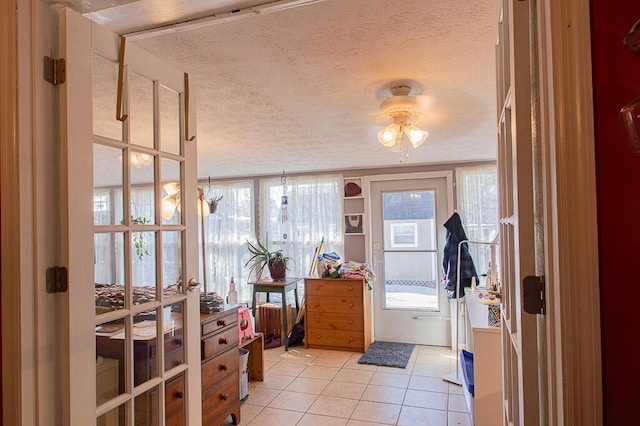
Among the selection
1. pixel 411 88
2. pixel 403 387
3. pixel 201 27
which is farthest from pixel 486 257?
pixel 201 27

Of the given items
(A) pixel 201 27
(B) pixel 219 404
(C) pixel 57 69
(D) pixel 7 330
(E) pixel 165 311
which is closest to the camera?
(D) pixel 7 330

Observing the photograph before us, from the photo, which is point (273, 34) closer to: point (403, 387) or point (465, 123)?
point (465, 123)

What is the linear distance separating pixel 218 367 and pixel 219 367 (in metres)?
0.01

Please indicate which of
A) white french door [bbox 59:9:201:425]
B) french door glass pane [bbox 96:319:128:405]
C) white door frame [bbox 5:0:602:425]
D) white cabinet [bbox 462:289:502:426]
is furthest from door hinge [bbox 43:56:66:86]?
white cabinet [bbox 462:289:502:426]

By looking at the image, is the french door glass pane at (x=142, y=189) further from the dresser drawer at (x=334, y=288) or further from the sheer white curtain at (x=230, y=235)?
the sheer white curtain at (x=230, y=235)

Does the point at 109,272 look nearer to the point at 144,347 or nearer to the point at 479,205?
the point at 144,347

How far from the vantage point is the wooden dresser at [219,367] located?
7.76 ft

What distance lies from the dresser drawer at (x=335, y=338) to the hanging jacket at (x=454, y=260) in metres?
1.14

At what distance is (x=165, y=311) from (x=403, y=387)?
2487mm

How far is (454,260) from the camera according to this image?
4.35 meters

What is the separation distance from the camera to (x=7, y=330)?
3.63ft

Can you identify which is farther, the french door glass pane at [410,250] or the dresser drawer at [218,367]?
the french door glass pane at [410,250]

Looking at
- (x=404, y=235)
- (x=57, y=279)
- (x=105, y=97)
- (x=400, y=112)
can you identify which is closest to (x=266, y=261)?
(x=404, y=235)

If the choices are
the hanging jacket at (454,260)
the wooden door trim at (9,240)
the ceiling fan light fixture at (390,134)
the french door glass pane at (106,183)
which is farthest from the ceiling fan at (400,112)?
the hanging jacket at (454,260)
